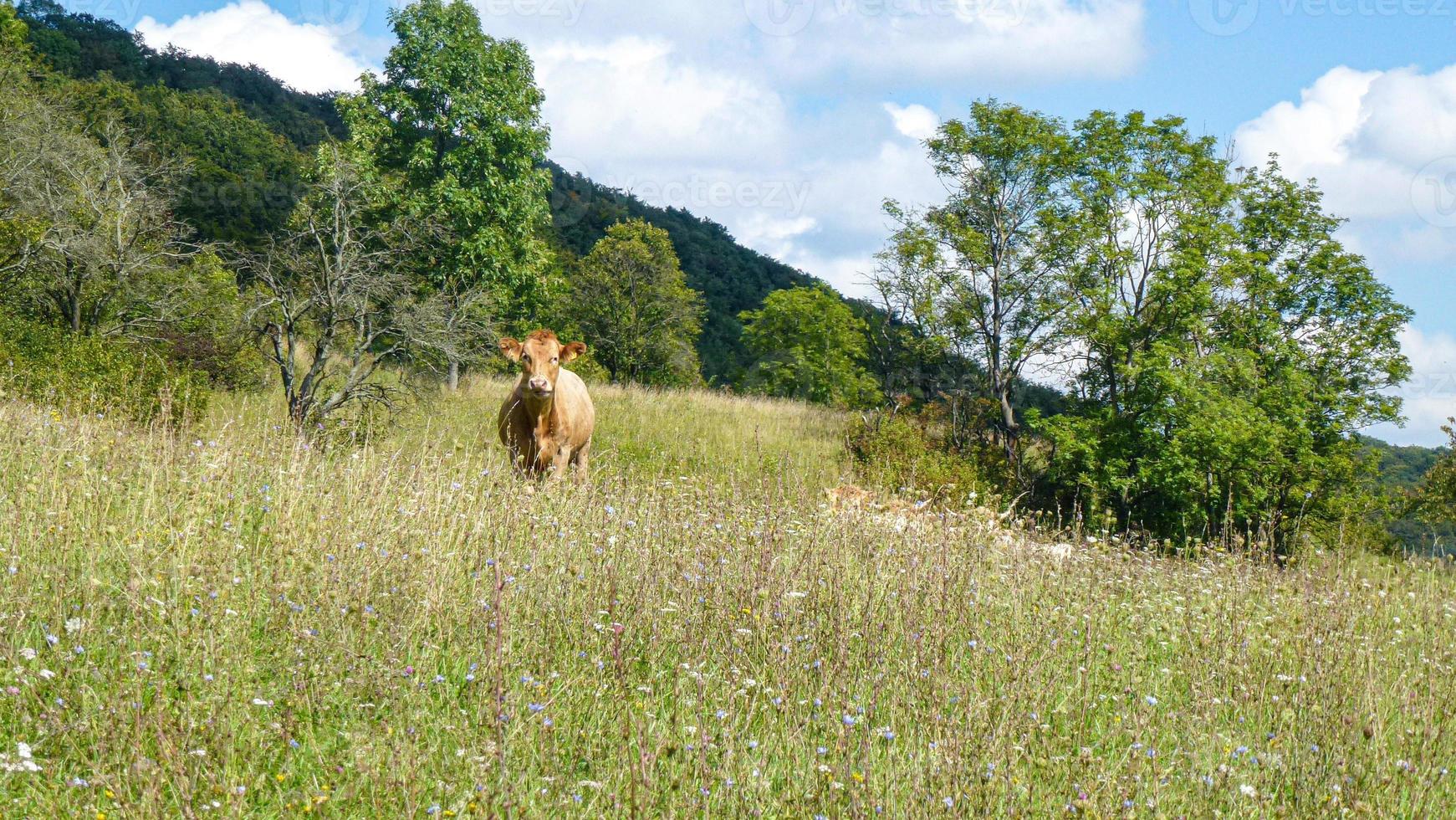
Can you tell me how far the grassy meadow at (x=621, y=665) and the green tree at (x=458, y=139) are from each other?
22869 mm

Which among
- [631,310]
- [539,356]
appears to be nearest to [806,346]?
[631,310]

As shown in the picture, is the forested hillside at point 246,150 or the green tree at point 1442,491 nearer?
the green tree at point 1442,491

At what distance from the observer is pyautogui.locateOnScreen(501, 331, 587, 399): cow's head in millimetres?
9727

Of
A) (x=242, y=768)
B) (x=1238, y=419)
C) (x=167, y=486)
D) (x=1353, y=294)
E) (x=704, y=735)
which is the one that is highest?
(x=1353, y=294)

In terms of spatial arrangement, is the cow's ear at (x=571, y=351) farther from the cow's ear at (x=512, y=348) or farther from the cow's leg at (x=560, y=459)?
the cow's leg at (x=560, y=459)

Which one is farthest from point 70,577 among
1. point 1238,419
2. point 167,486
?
point 1238,419

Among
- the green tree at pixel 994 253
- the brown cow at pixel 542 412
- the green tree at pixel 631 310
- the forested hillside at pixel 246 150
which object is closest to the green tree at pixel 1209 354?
the green tree at pixel 994 253

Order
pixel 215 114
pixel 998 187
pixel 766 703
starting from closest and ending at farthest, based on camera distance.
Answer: pixel 766 703 → pixel 998 187 → pixel 215 114

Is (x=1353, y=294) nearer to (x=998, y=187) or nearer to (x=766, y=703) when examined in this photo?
(x=998, y=187)

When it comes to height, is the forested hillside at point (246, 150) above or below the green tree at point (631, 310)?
above

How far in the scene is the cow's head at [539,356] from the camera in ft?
31.9

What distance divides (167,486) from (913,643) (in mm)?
4287

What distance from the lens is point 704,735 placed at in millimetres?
2258

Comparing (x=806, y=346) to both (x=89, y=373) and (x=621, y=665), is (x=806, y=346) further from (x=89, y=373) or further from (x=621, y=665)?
(x=621, y=665)
